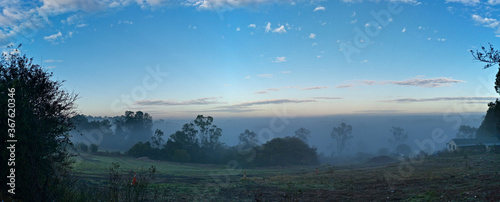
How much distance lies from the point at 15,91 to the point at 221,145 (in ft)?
230

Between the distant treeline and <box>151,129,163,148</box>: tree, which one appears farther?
<box>151,129,163,148</box>: tree

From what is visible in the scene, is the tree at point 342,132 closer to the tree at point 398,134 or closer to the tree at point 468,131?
the tree at point 398,134

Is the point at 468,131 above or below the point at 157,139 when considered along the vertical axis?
below

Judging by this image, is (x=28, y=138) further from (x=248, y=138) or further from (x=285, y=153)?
(x=248, y=138)

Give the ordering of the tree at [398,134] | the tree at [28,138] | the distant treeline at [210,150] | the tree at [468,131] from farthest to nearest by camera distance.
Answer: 1. the tree at [398,134]
2. the tree at [468,131]
3. the distant treeline at [210,150]
4. the tree at [28,138]

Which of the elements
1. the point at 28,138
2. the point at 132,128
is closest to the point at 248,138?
the point at 132,128

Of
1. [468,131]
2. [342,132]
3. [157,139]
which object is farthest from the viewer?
[342,132]

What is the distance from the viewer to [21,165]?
631cm

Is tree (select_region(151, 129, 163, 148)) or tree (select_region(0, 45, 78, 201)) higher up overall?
tree (select_region(0, 45, 78, 201))

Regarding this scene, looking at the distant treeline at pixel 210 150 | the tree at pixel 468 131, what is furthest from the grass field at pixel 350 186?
the tree at pixel 468 131

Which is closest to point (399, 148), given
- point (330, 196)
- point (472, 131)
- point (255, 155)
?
point (472, 131)

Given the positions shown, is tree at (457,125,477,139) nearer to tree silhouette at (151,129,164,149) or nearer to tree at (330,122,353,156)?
tree at (330,122,353,156)

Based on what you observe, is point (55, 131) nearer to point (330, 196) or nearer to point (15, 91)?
point (15, 91)

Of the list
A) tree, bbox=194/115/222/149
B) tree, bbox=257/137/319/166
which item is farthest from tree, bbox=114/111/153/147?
tree, bbox=257/137/319/166
